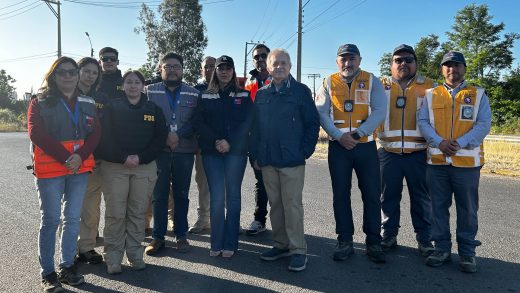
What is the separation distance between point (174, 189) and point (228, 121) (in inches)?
41.0

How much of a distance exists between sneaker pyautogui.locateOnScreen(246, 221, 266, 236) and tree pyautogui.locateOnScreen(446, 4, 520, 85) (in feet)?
154

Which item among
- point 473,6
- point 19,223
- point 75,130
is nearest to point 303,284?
point 75,130

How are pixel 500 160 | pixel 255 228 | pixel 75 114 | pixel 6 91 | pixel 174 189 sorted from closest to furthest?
pixel 75 114
pixel 174 189
pixel 255 228
pixel 500 160
pixel 6 91

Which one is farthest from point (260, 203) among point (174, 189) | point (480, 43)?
point (480, 43)

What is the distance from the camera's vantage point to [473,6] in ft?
166

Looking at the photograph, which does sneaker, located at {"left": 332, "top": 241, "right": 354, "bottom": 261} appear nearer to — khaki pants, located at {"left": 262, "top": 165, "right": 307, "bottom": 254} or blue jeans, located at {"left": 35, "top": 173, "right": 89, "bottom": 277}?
khaki pants, located at {"left": 262, "top": 165, "right": 307, "bottom": 254}

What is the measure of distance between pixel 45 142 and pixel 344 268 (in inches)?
120

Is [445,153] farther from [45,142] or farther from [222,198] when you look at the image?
[45,142]

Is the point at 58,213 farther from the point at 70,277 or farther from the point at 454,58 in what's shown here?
the point at 454,58

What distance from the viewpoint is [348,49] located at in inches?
166

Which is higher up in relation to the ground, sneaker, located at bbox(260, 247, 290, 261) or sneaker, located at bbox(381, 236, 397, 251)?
sneaker, located at bbox(381, 236, 397, 251)

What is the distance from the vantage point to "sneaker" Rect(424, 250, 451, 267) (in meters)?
4.09

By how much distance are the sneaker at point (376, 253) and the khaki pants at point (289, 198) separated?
738 mm

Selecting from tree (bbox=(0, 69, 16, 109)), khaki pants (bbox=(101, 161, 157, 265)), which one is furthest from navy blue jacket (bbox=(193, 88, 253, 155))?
tree (bbox=(0, 69, 16, 109))
